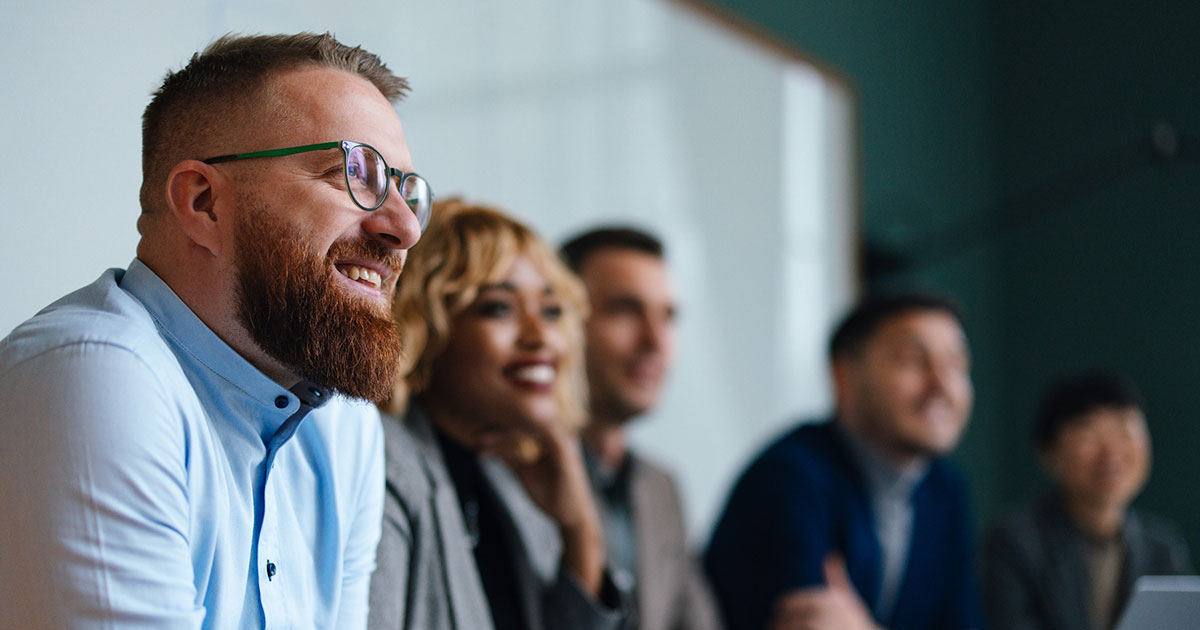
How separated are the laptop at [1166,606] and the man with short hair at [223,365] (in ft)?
3.32

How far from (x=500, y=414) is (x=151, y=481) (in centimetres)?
66

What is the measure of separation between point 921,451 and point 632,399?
28.8 inches

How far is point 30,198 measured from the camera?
114 cm

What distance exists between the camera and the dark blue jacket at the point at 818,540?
6.95 ft

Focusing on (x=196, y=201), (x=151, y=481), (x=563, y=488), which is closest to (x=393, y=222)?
(x=196, y=201)

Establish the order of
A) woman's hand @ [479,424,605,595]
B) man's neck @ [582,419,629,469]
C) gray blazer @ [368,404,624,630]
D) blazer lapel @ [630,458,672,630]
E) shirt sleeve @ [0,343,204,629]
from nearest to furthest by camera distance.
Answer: shirt sleeve @ [0,343,204,629] → gray blazer @ [368,404,624,630] → woman's hand @ [479,424,605,595] → blazer lapel @ [630,458,672,630] → man's neck @ [582,419,629,469]

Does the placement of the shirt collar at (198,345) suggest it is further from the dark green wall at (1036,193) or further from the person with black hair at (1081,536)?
the dark green wall at (1036,193)

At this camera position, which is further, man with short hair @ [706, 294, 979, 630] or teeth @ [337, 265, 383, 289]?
man with short hair @ [706, 294, 979, 630]

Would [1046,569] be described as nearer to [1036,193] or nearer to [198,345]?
[1036,193]

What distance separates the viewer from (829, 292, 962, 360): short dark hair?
2424 mm

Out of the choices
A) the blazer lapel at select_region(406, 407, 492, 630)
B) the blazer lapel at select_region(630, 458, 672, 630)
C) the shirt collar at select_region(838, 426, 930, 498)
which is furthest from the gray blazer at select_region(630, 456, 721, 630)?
the blazer lapel at select_region(406, 407, 492, 630)

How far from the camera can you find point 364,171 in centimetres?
102

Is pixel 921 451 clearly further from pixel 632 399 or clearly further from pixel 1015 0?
pixel 1015 0

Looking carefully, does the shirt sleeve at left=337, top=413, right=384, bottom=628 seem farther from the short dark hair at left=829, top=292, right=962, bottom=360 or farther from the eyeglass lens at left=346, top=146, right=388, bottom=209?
the short dark hair at left=829, top=292, right=962, bottom=360
